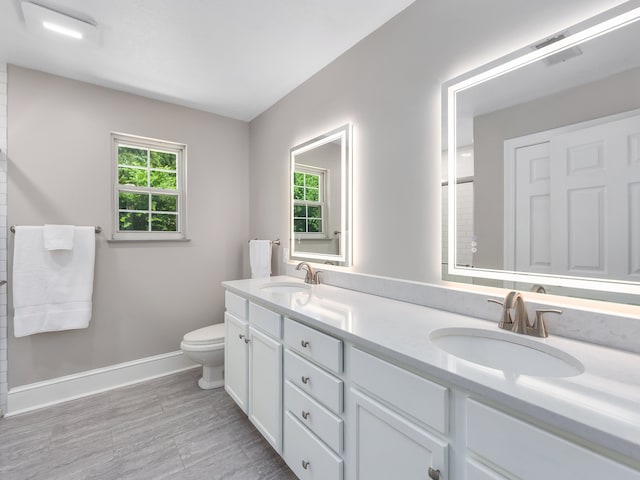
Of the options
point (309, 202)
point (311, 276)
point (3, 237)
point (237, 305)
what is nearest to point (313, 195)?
point (309, 202)

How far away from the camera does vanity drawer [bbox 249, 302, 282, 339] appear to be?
1.51 meters

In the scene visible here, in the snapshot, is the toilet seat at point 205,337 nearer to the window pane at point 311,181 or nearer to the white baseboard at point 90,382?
the white baseboard at point 90,382

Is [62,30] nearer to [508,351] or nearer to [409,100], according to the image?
[409,100]

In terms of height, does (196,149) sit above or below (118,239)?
above

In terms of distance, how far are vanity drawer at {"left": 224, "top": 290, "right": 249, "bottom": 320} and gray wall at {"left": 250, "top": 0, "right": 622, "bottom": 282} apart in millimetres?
721

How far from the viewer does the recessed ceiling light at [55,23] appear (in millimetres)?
1534

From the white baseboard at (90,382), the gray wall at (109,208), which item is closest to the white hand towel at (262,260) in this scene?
the gray wall at (109,208)

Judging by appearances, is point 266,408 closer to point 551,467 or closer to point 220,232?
point 551,467

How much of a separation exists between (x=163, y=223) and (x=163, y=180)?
392 mm

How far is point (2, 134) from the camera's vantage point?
207 centimetres

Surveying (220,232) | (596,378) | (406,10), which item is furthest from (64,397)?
(406,10)

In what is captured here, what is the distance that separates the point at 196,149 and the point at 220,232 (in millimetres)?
810

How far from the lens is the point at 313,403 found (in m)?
1.27

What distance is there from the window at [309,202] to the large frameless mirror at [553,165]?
981 millimetres
